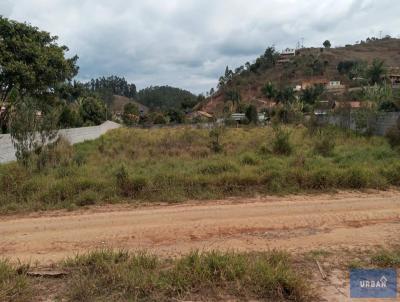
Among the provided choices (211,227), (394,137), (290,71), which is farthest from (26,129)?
(290,71)

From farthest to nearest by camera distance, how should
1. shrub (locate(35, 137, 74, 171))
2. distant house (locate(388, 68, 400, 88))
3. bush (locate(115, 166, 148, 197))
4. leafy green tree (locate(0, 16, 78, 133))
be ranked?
distant house (locate(388, 68, 400, 88)) < leafy green tree (locate(0, 16, 78, 133)) < shrub (locate(35, 137, 74, 171)) < bush (locate(115, 166, 148, 197))

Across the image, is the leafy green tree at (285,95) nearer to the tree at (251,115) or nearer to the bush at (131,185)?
the tree at (251,115)

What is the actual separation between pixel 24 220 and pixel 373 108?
2027 cm

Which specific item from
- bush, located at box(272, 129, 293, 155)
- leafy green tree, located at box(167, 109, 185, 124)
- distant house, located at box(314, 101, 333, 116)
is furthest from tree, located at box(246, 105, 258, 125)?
bush, located at box(272, 129, 293, 155)

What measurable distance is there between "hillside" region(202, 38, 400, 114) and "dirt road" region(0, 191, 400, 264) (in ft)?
264

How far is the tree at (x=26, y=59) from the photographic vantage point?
19.2 meters

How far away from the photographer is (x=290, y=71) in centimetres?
10212

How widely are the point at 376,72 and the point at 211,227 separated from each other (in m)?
69.2

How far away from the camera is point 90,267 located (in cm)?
437

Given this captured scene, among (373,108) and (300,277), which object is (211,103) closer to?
(373,108)

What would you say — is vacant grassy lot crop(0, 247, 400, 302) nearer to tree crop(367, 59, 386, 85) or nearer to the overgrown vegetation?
the overgrown vegetation

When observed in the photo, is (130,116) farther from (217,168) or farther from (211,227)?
(211,227)

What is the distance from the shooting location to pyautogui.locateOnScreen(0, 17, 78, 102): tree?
19219 mm

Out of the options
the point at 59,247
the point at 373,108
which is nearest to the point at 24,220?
the point at 59,247
